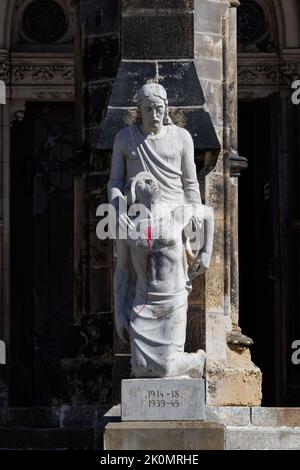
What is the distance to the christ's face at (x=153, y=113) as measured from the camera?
80.3ft

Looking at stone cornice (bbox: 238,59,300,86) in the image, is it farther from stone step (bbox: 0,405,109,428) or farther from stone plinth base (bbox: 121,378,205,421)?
stone plinth base (bbox: 121,378,205,421)

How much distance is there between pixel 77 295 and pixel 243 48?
7326 mm

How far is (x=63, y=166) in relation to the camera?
34.0 meters

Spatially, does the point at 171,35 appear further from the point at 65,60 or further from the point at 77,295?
the point at 65,60

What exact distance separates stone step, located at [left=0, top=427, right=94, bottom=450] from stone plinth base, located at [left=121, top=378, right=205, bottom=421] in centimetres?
158

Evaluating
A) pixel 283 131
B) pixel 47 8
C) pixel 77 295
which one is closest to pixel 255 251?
pixel 283 131

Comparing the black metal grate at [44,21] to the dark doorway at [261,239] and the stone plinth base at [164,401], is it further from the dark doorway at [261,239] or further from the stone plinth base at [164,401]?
the stone plinth base at [164,401]

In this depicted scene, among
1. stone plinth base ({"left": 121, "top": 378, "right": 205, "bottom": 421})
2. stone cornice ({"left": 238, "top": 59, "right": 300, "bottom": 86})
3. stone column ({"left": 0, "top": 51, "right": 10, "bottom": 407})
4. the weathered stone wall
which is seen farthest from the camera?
stone cornice ({"left": 238, "top": 59, "right": 300, "bottom": 86})

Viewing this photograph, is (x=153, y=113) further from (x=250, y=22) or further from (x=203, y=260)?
(x=250, y=22)

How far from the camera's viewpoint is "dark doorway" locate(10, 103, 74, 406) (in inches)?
1325

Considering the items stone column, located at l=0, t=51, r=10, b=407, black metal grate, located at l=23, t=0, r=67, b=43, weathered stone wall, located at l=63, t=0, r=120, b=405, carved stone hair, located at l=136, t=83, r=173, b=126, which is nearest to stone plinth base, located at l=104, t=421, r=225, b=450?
carved stone hair, located at l=136, t=83, r=173, b=126

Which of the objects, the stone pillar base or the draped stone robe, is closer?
the draped stone robe

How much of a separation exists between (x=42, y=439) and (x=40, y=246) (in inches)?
332
